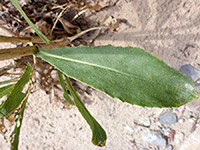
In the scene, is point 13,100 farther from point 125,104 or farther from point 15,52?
point 125,104

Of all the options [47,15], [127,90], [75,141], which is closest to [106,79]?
[127,90]

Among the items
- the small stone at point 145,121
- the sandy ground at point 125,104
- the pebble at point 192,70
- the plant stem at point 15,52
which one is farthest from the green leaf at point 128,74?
the small stone at point 145,121

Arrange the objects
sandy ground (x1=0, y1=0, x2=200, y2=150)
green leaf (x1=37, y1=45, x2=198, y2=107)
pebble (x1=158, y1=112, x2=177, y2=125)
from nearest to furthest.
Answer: green leaf (x1=37, y1=45, x2=198, y2=107) → sandy ground (x1=0, y1=0, x2=200, y2=150) → pebble (x1=158, y1=112, x2=177, y2=125)

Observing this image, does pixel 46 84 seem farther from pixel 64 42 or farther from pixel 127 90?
pixel 127 90

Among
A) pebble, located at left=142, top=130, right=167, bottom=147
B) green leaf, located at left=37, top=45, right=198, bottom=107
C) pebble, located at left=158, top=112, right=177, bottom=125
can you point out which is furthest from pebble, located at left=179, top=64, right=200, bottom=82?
green leaf, located at left=37, top=45, right=198, bottom=107

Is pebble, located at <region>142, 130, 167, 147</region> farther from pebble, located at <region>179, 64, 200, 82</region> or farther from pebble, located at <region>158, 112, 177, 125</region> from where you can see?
pebble, located at <region>179, 64, 200, 82</region>

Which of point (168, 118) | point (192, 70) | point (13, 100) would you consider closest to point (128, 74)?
point (13, 100)
